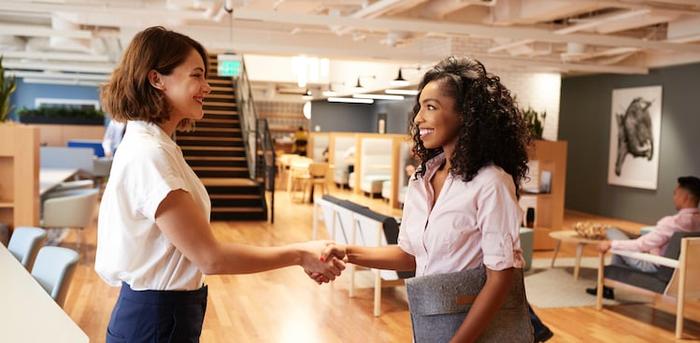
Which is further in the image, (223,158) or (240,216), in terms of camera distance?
(223,158)

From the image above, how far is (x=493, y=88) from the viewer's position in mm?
1717

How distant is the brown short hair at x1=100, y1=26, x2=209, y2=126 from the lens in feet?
A: 5.58

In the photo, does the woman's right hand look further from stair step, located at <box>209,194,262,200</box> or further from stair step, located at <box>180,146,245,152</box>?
stair step, located at <box>180,146,245,152</box>

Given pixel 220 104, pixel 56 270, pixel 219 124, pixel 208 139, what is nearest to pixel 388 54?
pixel 208 139

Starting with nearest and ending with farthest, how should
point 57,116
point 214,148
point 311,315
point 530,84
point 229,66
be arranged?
point 311,315 < point 229,66 < point 530,84 < point 214,148 < point 57,116

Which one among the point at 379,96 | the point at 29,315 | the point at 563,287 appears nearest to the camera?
the point at 29,315

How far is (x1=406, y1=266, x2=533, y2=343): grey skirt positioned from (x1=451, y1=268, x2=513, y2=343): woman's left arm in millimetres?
28

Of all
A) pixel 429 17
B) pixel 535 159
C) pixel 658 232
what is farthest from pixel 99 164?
pixel 658 232

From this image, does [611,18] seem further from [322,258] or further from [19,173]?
[322,258]

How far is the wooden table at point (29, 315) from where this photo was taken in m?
2.13

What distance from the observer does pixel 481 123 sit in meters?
1.69

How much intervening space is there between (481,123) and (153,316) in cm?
91

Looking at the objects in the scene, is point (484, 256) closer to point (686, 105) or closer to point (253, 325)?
point (253, 325)

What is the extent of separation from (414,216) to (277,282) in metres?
5.37
